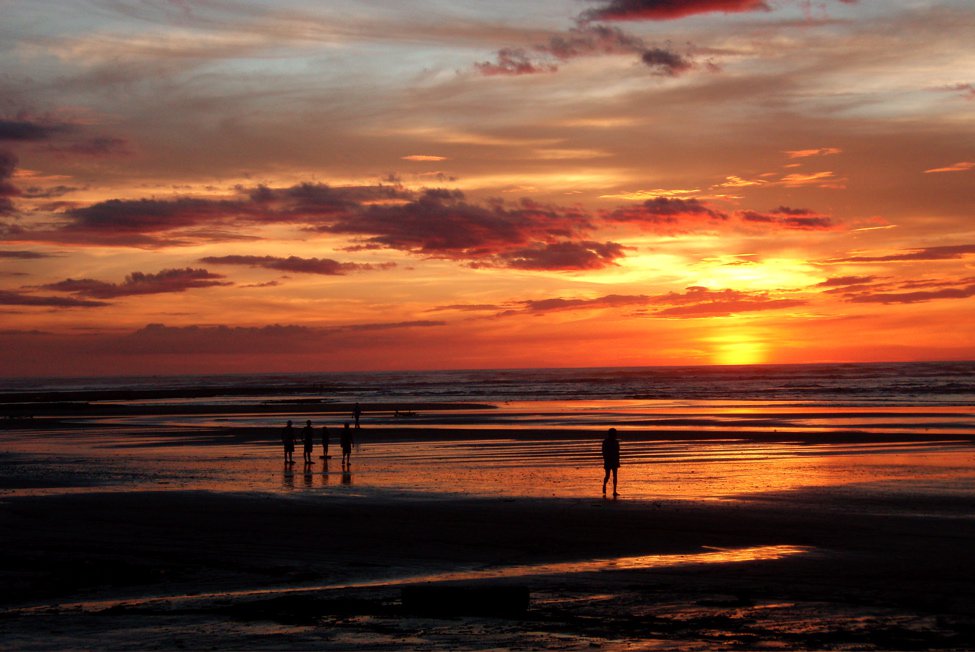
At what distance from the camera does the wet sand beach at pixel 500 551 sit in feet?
43.3

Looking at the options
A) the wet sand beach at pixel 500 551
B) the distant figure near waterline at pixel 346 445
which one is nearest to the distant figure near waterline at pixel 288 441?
the wet sand beach at pixel 500 551

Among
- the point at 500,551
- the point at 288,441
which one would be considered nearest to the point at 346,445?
the point at 288,441

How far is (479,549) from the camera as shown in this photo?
1953 cm

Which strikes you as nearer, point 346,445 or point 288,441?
point 288,441

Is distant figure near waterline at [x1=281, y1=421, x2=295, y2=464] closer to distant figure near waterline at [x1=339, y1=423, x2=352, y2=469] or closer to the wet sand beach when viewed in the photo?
the wet sand beach

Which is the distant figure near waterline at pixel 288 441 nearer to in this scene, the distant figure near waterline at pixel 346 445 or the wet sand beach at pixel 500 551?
the wet sand beach at pixel 500 551

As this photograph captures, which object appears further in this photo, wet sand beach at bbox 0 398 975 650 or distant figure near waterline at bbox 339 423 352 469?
distant figure near waterline at bbox 339 423 352 469

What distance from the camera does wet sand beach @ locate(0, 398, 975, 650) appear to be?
13211 mm

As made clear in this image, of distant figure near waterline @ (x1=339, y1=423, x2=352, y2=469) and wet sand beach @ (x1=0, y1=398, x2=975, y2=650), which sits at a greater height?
distant figure near waterline @ (x1=339, y1=423, x2=352, y2=469)

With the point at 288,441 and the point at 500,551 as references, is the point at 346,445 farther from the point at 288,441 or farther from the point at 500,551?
the point at 500,551

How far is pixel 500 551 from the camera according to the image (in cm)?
1931

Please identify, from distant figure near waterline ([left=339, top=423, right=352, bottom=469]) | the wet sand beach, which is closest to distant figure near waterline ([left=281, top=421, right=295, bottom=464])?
the wet sand beach

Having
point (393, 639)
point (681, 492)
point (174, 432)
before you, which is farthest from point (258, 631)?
point (174, 432)

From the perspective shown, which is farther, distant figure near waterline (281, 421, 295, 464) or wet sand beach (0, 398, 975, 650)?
distant figure near waterline (281, 421, 295, 464)
